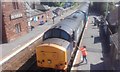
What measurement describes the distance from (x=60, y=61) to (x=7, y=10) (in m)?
13.2

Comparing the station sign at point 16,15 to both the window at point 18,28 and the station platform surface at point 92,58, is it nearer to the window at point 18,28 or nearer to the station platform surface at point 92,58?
the window at point 18,28

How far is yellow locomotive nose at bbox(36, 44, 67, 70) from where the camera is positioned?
12766 mm

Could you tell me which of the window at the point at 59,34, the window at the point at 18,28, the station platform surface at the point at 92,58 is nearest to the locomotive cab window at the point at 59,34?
the window at the point at 59,34

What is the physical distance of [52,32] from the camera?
14.5 metres

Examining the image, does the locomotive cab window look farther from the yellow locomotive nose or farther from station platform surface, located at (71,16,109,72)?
station platform surface, located at (71,16,109,72)

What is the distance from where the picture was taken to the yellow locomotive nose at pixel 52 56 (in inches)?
503

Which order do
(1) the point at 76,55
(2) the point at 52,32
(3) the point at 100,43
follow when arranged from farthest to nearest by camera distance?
(3) the point at 100,43 < (1) the point at 76,55 < (2) the point at 52,32

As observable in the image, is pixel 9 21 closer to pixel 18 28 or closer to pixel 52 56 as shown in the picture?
pixel 18 28

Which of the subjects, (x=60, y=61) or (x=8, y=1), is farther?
(x=8, y=1)

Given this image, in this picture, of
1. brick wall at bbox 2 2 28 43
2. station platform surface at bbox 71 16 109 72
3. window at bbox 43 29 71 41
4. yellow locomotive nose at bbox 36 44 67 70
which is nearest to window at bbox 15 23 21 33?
brick wall at bbox 2 2 28 43

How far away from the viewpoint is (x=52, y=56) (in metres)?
12.9

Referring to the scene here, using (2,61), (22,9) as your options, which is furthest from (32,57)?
(22,9)

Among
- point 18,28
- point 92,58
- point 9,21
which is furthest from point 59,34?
point 18,28

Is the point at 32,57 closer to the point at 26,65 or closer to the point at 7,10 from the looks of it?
the point at 26,65
